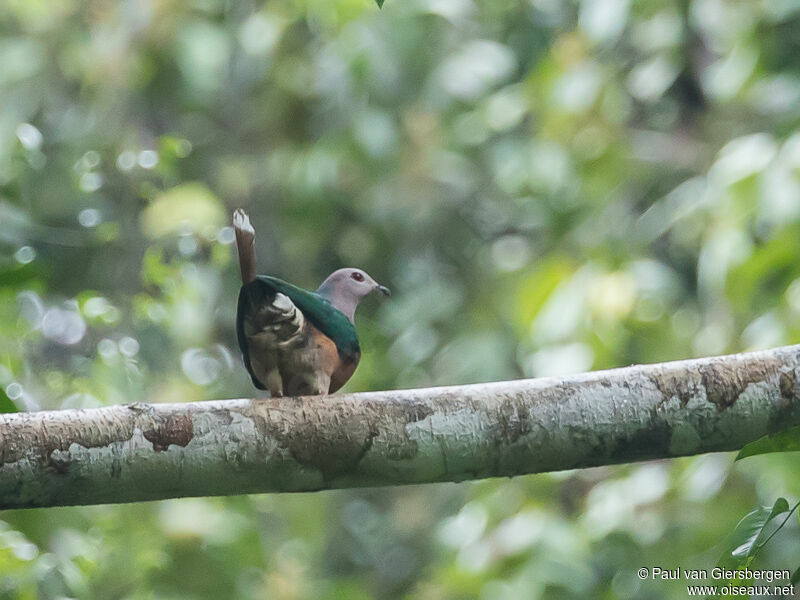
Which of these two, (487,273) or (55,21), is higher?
(55,21)

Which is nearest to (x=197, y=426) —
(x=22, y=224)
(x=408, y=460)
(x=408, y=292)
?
(x=408, y=460)

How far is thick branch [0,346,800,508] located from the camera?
6.52 ft

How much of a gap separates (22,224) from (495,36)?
12.3 feet

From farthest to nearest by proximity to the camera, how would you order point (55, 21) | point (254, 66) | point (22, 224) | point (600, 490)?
point (254, 66) < point (55, 21) < point (600, 490) < point (22, 224)

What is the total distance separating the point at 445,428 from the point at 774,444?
0.65 m

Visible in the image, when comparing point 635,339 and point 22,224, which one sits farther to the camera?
point 635,339

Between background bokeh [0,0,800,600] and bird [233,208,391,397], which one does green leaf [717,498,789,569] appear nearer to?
bird [233,208,391,397]

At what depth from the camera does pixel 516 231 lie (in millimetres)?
6348

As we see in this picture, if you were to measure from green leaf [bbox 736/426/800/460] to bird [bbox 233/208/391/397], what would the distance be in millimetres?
1071

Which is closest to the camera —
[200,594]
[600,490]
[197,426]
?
[197,426]

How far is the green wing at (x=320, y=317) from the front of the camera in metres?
2.41

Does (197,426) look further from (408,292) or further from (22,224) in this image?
(408,292)

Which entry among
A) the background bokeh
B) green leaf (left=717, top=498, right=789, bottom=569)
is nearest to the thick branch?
green leaf (left=717, top=498, right=789, bottom=569)

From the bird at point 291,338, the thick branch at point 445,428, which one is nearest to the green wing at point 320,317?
the bird at point 291,338
